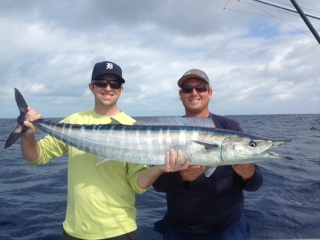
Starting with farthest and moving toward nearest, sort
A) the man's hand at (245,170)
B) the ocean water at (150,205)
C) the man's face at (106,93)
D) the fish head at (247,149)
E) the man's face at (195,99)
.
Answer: the ocean water at (150,205) → the man's face at (195,99) → the man's face at (106,93) → the man's hand at (245,170) → the fish head at (247,149)

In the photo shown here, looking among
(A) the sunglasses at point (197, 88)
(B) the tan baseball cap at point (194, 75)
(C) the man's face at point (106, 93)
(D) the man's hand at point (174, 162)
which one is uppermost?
(B) the tan baseball cap at point (194, 75)

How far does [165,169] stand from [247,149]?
883mm

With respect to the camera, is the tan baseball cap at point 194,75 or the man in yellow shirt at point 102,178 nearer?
the man in yellow shirt at point 102,178

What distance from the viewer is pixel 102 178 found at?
3189 mm

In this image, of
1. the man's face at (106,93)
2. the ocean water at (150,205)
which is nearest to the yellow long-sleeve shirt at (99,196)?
the man's face at (106,93)

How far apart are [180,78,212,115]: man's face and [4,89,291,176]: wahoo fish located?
294 mm

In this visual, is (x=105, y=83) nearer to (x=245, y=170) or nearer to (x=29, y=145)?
(x=29, y=145)

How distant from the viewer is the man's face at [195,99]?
3572mm

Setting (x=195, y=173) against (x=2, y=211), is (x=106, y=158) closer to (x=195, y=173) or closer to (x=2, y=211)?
(x=195, y=173)

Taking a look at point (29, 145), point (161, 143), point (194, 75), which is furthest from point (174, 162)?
point (29, 145)

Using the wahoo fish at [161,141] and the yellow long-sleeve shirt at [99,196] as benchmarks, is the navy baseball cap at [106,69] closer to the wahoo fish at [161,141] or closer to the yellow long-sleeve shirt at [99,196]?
the wahoo fish at [161,141]

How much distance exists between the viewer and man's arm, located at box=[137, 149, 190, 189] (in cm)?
306

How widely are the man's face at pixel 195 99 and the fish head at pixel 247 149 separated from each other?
2.15 ft

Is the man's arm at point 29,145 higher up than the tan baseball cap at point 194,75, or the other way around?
the tan baseball cap at point 194,75
